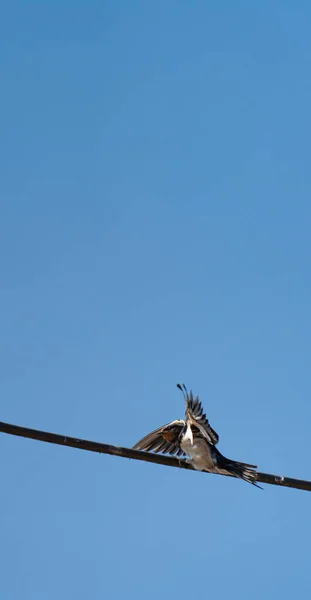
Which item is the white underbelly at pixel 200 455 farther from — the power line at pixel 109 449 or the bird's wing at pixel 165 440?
the power line at pixel 109 449

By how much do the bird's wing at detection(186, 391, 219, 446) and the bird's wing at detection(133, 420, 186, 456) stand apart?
1.93ft

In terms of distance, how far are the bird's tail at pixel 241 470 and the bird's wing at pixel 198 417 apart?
285 millimetres

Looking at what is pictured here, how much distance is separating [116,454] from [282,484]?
4.36ft

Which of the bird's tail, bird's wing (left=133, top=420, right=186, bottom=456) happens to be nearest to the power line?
the bird's tail

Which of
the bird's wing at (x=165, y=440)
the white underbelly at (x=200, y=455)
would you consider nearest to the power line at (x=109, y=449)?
the white underbelly at (x=200, y=455)

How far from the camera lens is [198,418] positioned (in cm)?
991

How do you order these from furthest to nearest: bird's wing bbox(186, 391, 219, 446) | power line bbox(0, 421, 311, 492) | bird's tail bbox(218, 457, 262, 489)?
bird's wing bbox(186, 391, 219, 446), bird's tail bbox(218, 457, 262, 489), power line bbox(0, 421, 311, 492)

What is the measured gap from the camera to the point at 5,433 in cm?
687

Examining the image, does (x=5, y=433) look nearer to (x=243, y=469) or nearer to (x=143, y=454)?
(x=143, y=454)

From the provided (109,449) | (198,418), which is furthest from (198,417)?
(109,449)

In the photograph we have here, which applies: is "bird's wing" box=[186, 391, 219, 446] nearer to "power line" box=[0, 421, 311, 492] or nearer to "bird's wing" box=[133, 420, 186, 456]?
"bird's wing" box=[133, 420, 186, 456]

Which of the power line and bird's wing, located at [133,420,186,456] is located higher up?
bird's wing, located at [133,420,186,456]

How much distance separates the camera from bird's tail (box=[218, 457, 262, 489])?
336 inches

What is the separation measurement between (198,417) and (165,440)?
1.26 m
